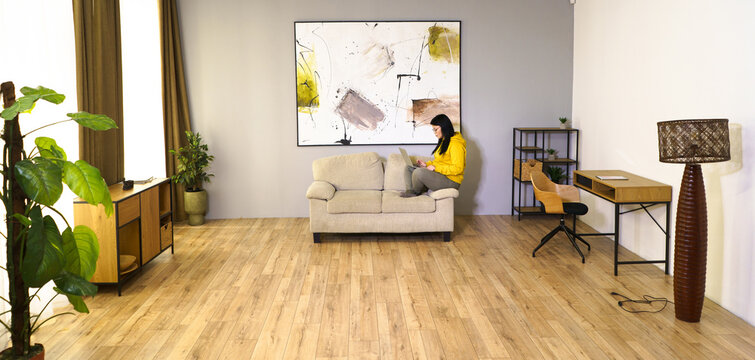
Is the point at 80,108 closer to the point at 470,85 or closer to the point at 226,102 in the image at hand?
the point at 226,102

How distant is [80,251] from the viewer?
3096 millimetres

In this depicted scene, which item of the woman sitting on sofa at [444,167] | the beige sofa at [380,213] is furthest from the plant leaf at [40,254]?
the woman sitting on sofa at [444,167]

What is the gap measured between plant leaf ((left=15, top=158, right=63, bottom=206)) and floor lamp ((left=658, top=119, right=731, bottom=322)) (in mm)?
3593

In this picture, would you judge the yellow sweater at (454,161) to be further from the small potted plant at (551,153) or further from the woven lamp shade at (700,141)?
the woven lamp shade at (700,141)

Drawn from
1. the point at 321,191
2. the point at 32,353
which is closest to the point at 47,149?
the point at 32,353

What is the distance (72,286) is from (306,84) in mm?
4647

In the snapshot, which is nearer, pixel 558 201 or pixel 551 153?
pixel 558 201

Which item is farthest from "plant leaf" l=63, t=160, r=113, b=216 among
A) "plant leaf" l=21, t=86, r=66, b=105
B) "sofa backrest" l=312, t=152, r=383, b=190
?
"sofa backrest" l=312, t=152, r=383, b=190

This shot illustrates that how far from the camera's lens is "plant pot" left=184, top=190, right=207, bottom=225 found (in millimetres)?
6875

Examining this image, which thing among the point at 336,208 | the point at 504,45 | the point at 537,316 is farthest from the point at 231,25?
the point at 537,316

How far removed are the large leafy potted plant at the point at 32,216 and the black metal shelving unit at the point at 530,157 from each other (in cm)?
512

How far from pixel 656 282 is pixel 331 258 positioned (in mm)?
2745

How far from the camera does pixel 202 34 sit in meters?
7.07

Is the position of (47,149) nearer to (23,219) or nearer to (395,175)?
(23,219)
